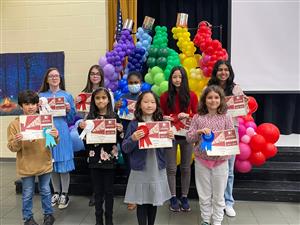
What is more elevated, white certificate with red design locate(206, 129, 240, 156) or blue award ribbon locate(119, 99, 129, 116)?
blue award ribbon locate(119, 99, 129, 116)

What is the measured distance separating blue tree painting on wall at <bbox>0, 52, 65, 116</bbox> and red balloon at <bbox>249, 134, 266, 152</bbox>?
9.71 ft

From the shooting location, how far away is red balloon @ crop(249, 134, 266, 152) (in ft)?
11.0

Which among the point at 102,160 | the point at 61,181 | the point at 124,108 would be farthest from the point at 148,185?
the point at 61,181

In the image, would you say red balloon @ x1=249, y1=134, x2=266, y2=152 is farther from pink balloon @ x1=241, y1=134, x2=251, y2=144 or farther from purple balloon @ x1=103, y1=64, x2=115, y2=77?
purple balloon @ x1=103, y1=64, x2=115, y2=77

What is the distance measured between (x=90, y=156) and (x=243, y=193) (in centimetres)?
178

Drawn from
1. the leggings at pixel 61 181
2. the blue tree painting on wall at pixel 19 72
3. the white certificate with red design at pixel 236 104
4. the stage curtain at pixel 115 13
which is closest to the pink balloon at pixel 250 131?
the white certificate with red design at pixel 236 104

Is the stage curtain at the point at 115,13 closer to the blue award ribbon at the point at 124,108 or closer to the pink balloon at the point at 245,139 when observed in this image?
the blue award ribbon at the point at 124,108

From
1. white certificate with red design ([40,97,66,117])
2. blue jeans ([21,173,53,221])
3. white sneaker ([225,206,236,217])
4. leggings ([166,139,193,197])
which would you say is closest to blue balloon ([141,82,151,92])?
leggings ([166,139,193,197])

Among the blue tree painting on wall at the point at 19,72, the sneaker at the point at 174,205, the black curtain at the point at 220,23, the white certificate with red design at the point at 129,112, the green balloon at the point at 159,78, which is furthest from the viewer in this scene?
the blue tree painting on wall at the point at 19,72

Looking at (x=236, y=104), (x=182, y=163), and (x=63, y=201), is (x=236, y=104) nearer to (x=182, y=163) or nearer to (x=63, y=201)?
(x=182, y=163)

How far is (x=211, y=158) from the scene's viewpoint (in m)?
2.59

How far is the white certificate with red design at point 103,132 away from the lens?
2668mm

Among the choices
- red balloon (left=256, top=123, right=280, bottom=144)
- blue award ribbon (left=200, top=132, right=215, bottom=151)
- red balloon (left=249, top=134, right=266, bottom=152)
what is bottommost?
red balloon (left=249, top=134, right=266, bottom=152)

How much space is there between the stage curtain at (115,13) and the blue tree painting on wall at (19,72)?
0.79 m
